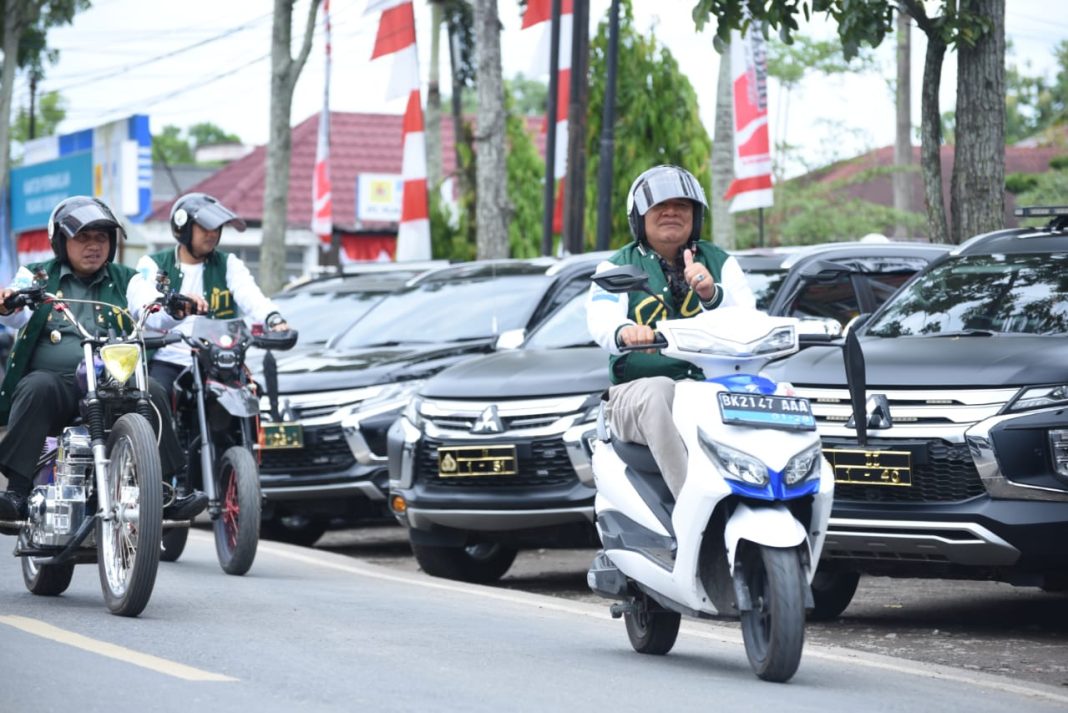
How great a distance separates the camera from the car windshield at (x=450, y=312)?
13406 millimetres

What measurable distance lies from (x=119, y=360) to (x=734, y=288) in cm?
271

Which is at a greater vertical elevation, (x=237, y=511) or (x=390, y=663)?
(x=237, y=511)

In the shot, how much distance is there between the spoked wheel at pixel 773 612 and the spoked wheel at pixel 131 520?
2523 mm

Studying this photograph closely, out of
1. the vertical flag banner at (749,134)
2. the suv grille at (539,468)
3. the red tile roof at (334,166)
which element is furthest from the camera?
the red tile roof at (334,166)

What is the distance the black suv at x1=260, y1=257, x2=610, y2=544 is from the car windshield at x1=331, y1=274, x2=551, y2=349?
0.01m

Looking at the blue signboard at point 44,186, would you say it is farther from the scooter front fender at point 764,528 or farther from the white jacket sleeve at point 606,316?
the scooter front fender at point 764,528

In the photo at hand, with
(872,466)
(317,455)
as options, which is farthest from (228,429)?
(872,466)

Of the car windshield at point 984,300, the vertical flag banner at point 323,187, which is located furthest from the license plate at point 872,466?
the vertical flag banner at point 323,187

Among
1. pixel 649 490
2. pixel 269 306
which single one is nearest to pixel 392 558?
pixel 269 306

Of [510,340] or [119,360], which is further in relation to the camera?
[510,340]

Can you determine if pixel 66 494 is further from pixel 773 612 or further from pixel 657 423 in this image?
pixel 773 612

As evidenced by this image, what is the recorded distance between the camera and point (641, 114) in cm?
2762

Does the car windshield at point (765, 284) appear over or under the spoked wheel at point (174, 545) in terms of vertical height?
over

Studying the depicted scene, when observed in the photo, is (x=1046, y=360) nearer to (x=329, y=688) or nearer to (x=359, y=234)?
(x=329, y=688)
